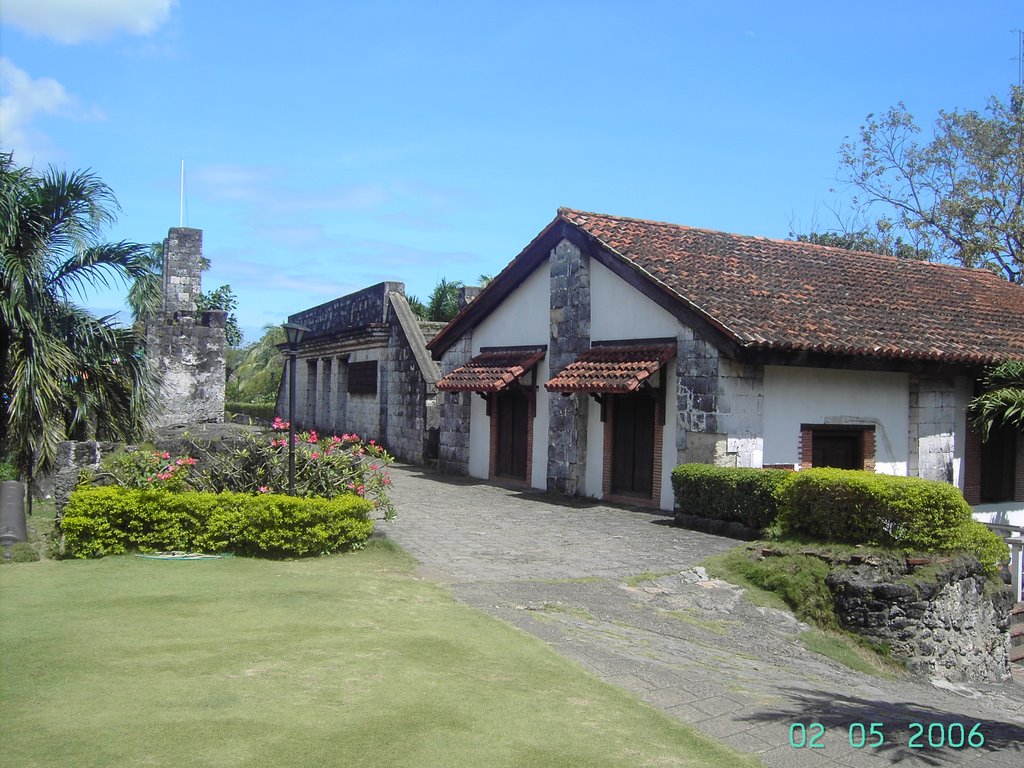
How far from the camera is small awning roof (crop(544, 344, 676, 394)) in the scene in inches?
538

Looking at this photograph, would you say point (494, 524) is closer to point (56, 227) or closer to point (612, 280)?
point (612, 280)

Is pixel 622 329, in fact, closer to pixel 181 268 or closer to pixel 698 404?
pixel 698 404

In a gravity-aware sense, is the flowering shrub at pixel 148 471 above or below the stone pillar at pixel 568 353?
below

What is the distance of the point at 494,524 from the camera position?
12742mm

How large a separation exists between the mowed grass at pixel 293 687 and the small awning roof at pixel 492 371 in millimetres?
9360

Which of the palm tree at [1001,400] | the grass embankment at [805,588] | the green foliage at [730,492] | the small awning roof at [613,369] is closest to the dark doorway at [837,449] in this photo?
the palm tree at [1001,400]

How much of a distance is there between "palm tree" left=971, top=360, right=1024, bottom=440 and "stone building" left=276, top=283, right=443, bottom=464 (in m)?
11.6

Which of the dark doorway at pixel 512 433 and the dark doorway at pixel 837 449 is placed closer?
the dark doorway at pixel 837 449

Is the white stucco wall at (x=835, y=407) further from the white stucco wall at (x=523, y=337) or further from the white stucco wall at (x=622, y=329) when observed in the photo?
the white stucco wall at (x=523, y=337)

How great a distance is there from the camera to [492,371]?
58.0 ft

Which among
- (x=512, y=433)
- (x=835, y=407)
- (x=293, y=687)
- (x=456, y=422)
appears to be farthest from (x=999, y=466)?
(x=293, y=687)

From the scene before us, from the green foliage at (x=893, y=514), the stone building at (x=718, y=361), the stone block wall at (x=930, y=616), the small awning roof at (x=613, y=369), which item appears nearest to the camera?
the stone block wall at (x=930, y=616)

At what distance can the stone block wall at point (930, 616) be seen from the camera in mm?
8672

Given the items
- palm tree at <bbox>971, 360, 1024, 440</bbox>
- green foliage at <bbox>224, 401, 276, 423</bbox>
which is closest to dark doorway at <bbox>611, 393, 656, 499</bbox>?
palm tree at <bbox>971, 360, 1024, 440</bbox>
